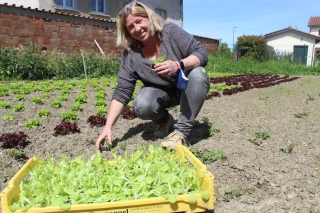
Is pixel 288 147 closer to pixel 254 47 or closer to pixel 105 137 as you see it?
pixel 105 137

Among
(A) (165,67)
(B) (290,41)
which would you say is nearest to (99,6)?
(A) (165,67)

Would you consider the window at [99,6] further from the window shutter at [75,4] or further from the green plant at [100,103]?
the green plant at [100,103]

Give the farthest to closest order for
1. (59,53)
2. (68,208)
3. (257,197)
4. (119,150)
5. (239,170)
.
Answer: (59,53) < (119,150) < (239,170) < (257,197) < (68,208)

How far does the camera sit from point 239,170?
268 cm

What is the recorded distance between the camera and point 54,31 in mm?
11961

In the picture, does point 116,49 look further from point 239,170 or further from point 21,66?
point 239,170

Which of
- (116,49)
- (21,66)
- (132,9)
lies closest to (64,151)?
(132,9)

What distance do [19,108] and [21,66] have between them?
555cm

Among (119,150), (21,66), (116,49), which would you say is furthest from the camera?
(116,49)

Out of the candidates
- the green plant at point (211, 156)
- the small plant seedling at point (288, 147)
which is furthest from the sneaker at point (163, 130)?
the small plant seedling at point (288, 147)

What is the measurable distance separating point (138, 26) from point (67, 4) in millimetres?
13351

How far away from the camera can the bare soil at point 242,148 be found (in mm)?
2316

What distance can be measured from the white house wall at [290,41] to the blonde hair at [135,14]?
35067mm

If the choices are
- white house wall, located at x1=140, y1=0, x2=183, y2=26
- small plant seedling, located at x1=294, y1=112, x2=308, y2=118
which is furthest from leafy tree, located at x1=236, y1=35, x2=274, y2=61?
small plant seedling, located at x1=294, y1=112, x2=308, y2=118
